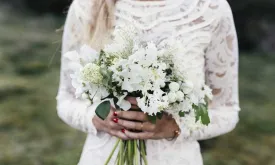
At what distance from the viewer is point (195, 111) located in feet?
6.40

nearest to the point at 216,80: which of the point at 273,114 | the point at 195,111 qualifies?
the point at 195,111

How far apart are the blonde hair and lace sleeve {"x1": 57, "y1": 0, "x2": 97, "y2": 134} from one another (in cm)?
3

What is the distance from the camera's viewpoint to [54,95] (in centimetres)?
817

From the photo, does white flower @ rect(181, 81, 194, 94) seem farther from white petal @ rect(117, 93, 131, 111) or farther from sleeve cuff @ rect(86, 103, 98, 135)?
sleeve cuff @ rect(86, 103, 98, 135)

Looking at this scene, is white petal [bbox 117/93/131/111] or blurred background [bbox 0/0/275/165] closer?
white petal [bbox 117/93/131/111]

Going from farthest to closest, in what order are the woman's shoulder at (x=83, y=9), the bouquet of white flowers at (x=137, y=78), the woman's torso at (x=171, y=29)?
the woman's shoulder at (x=83, y=9)
the woman's torso at (x=171, y=29)
the bouquet of white flowers at (x=137, y=78)

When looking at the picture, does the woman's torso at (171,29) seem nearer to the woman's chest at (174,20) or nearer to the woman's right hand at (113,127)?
the woman's chest at (174,20)

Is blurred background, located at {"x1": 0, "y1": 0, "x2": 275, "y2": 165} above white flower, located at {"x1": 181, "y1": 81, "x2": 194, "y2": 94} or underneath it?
underneath

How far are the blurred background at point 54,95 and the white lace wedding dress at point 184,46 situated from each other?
338cm

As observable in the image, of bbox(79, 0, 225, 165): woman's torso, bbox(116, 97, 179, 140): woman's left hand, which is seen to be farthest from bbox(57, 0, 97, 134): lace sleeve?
bbox(116, 97, 179, 140): woman's left hand

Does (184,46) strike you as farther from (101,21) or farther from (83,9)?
(83,9)

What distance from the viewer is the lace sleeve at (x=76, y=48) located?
2350 millimetres

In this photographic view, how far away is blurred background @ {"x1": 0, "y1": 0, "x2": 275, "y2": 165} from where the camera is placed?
635cm

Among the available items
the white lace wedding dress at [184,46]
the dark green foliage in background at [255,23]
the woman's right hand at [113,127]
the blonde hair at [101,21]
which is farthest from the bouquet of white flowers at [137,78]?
the dark green foliage in background at [255,23]
